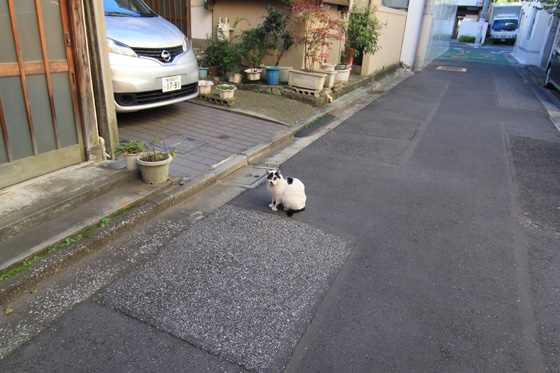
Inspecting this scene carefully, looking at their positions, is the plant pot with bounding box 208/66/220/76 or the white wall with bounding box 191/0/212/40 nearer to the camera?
the plant pot with bounding box 208/66/220/76

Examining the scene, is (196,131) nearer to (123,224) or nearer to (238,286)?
(123,224)

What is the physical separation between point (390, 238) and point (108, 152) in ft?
12.0

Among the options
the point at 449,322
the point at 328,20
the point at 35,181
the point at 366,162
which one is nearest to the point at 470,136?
the point at 366,162

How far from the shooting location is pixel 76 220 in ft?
12.0

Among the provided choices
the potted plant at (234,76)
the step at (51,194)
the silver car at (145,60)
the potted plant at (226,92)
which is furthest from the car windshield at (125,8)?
the step at (51,194)

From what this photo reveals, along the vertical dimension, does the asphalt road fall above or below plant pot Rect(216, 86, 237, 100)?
below

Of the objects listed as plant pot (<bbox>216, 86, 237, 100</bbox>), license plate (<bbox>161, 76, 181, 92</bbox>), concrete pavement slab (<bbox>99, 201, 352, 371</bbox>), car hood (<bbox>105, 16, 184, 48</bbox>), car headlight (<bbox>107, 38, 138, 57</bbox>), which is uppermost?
car hood (<bbox>105, 16, 184, 48</bbox>)

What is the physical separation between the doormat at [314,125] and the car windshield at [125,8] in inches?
146

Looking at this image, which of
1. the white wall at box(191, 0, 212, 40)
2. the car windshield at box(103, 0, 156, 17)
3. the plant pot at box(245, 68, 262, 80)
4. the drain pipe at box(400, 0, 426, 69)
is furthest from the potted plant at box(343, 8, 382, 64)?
the car windshield at box(103, 0, 156, 17)

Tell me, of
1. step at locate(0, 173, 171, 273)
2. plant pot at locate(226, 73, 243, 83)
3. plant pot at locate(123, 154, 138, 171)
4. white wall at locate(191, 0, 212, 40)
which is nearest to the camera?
step at locate(0, 173, 171, 273)

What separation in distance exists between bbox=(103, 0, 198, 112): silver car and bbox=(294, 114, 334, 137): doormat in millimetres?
2212

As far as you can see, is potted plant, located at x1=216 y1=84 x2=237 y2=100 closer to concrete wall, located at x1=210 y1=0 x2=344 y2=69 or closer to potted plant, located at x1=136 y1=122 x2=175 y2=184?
concrete wall, located at x1=210 y1=0 x2=344 y2=69

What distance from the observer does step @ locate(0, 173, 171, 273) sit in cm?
315

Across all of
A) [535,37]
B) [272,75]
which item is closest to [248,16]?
[272,75]
